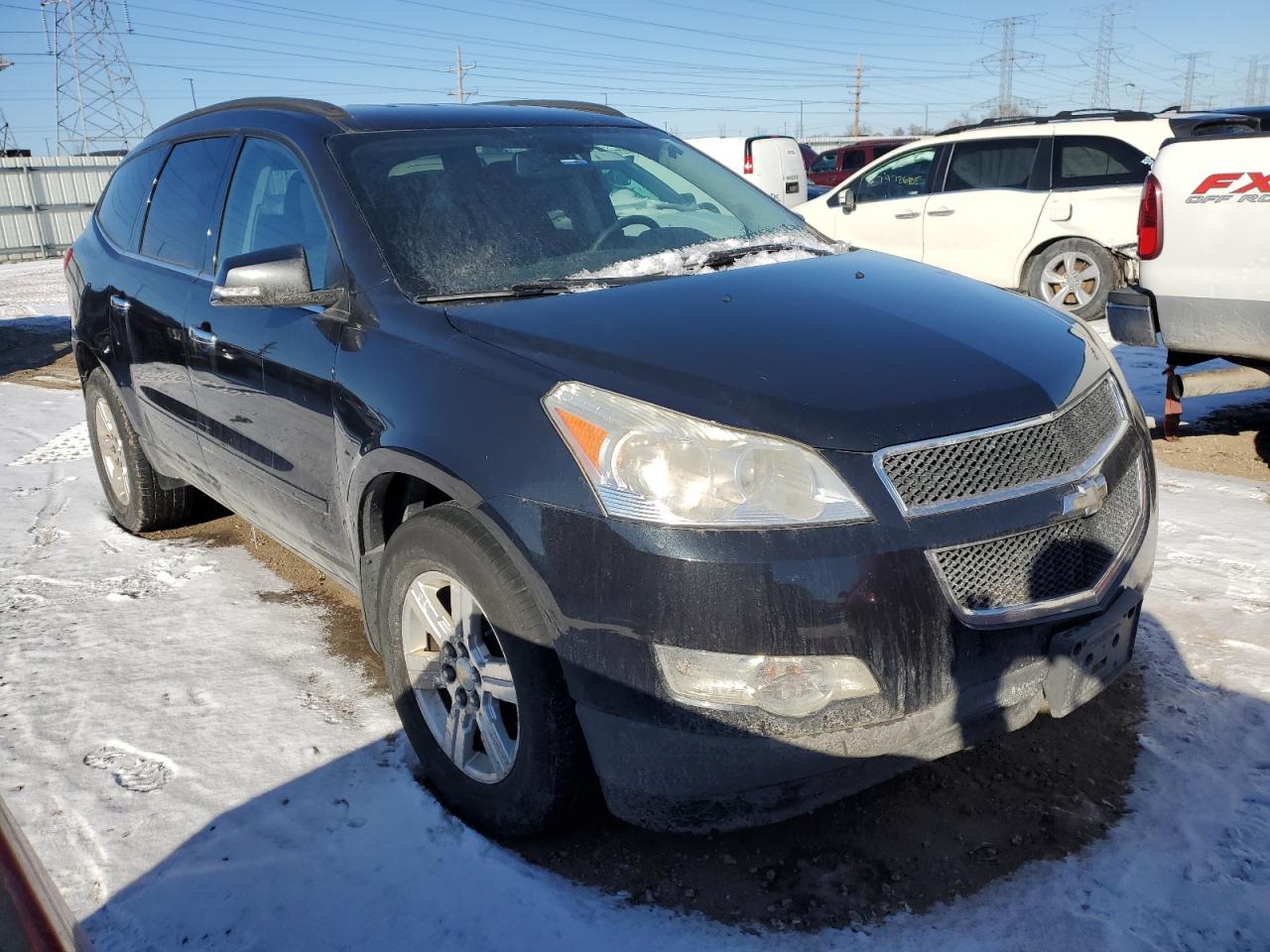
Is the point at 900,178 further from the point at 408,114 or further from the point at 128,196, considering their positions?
the point at 408,114

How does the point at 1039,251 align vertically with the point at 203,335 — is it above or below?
below

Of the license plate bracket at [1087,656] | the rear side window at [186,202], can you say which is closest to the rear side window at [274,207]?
the rear side window at [186,202]

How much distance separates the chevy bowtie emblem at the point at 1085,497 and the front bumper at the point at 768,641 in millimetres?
39

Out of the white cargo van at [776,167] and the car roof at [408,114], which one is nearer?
the car roof at [408,114]

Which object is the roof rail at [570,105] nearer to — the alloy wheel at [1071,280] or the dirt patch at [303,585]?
the dirt patch at [303,585]

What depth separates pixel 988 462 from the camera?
2.23 meters

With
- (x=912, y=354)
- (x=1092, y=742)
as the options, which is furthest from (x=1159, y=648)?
(x=912, y=354)

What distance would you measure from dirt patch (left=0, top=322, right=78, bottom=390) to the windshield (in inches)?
254

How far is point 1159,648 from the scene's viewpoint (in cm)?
347

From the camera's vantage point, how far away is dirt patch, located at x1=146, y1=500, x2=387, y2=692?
380cm

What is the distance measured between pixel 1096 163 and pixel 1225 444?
14.5 ft

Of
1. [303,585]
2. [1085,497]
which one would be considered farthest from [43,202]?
[1085,497]

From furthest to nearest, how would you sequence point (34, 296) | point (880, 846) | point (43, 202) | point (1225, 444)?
point (43, 202) → point (34, 296) → point (1225, 444) → point (880, 846)

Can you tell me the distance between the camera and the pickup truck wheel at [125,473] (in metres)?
4.91
